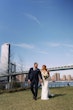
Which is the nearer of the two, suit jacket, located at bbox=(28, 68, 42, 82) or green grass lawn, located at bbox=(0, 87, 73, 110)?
green grass lawn, located at bbox=(0, 87, 73, 110)

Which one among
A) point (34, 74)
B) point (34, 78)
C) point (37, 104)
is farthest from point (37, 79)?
point (37, 104)

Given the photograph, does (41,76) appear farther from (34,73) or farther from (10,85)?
(10,85)

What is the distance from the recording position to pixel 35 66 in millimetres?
14570

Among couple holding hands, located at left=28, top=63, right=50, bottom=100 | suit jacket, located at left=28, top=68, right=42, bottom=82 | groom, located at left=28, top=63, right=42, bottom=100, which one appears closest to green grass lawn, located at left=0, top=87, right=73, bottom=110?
couple holding hands, located at left=28, top=63, right=50, bottom=100

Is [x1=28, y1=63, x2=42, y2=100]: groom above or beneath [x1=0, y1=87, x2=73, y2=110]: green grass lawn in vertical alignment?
above

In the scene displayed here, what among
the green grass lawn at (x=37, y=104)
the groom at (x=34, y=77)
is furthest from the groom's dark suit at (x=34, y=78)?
the green grass lawn at (x=37, y=104)

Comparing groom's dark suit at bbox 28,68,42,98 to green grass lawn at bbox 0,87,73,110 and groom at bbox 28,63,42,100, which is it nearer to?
groom at bbox 28,63,42,100

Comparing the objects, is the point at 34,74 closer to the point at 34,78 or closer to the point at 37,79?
the point at 34,78

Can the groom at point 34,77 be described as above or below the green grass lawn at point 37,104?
above

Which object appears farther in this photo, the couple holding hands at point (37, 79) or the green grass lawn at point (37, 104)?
the couple holding hands at point (37, 79)

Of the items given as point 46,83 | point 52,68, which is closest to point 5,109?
point 46,83

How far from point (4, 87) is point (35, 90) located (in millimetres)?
20863

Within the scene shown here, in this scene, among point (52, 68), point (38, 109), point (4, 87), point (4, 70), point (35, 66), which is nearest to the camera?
point (38, 109)

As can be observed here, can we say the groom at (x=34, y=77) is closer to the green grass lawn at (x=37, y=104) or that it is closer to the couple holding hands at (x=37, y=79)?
the couple holding hands at (x=37, y=79)
